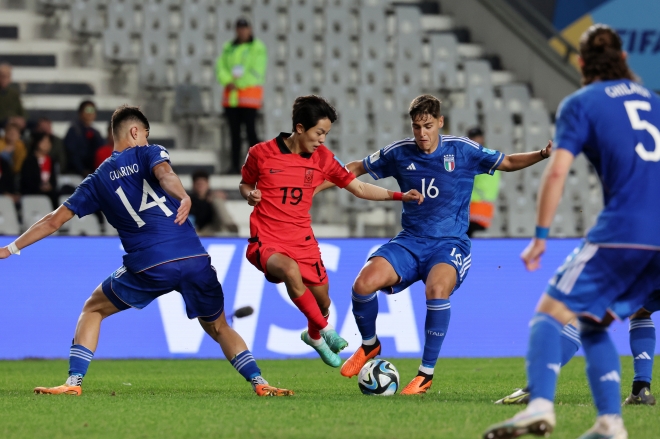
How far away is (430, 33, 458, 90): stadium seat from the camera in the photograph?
1720 centimetres

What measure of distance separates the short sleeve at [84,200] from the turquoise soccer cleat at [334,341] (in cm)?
182

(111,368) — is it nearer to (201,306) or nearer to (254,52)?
(201,306)

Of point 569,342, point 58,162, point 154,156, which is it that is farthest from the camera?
point 58,162

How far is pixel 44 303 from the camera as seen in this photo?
35.0 ft

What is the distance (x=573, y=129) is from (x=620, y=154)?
0.77 ft

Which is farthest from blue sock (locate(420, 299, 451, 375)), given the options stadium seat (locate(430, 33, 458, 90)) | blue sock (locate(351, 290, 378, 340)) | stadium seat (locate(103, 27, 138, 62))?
stadium seat (locate(430, 33, 458, 90))

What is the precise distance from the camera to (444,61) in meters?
17.4

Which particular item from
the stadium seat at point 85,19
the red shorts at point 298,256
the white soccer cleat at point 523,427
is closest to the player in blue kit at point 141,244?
the red shorts at point 298,256

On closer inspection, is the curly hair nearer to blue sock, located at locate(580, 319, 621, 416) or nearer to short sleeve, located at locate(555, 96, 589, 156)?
short sleeve, located at locate(555, 96, 589, 156)

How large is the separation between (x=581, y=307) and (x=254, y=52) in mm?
10763

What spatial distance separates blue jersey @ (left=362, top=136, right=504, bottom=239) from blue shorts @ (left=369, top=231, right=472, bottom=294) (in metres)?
0.08

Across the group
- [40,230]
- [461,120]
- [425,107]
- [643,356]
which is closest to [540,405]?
[643,356]

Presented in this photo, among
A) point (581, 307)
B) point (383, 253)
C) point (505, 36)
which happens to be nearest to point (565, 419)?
point (581, 307)

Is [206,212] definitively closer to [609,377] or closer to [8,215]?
[8,215]
